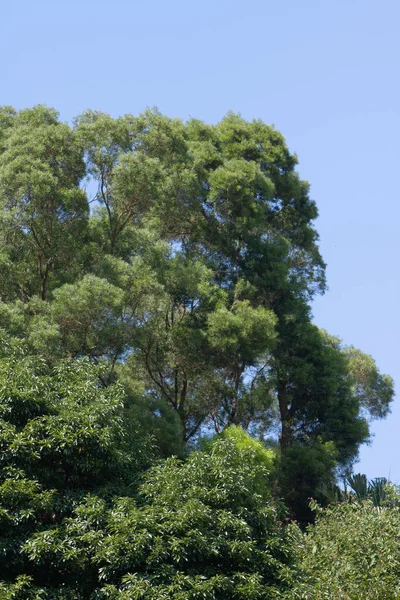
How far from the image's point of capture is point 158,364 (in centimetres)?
2322

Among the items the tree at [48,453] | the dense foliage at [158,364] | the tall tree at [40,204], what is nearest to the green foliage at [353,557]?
the dense foliage at [158,364]

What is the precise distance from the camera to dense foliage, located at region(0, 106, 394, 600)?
11.9 m

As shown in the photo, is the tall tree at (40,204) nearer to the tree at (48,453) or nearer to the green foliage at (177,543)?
the tree at (48,453)

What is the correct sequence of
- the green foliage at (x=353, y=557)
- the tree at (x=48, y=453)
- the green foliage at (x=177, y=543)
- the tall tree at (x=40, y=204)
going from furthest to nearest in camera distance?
the tall tree at (x=40, y=204) → the green foliage at (x=353, y=557) → the tree at (x=48, y=453) → the green foliage at (x=177, y=543)

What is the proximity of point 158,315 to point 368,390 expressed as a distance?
682 inches

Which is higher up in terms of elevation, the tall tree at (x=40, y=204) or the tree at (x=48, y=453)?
the tall tree at (x=40, y=204)

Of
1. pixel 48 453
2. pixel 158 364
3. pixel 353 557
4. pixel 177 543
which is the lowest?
pixel 177 543

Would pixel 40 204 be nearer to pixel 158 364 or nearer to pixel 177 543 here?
pixel 158 364

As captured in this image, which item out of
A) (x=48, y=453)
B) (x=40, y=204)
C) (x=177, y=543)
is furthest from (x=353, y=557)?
(x=40, y=204)

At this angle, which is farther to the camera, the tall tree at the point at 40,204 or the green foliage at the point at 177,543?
the tall tree at the point at 40,204

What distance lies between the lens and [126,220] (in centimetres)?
2228

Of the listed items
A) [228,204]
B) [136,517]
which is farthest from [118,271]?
[136,517]

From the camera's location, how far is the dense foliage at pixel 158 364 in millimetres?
11922

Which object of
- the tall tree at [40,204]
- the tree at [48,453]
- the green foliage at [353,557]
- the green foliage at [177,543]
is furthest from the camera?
the tall tree at [40,204]
